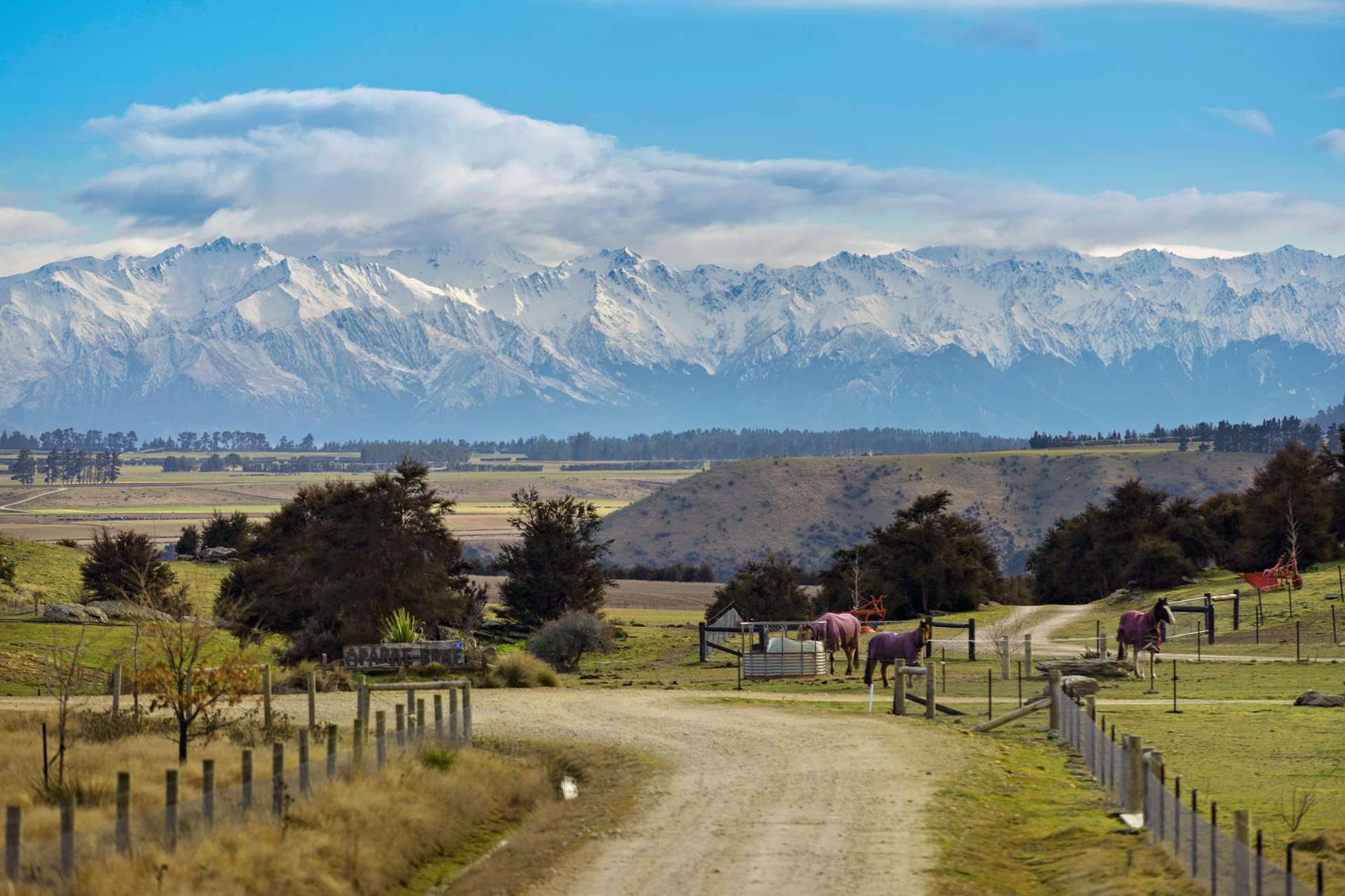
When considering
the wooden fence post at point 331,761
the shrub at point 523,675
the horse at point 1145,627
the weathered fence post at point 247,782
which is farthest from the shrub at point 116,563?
the weathered fence post at point 247,782

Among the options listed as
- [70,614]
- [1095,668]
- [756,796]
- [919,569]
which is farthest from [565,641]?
[756,796]

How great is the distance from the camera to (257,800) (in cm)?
2184

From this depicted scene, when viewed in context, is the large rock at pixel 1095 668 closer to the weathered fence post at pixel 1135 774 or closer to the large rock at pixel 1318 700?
the large rock at pixel 1318 700

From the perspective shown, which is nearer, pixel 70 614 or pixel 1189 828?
pixel 1189 828

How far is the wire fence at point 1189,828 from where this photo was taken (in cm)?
1598

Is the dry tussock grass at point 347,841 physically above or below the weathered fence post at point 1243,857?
below

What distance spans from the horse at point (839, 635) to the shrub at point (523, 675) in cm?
929

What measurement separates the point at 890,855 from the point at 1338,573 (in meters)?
61.6

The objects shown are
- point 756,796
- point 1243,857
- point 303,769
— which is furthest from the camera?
point 756,796

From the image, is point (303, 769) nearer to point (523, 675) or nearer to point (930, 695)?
point (930, 695)

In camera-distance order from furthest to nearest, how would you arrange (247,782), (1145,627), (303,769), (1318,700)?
(1145,627)
(1318,700)
(303,769)
(247,782)

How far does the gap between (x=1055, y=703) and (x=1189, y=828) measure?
15.7 m

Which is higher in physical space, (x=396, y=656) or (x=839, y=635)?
(x=839, y=635)

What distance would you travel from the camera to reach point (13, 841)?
56.2 ft
